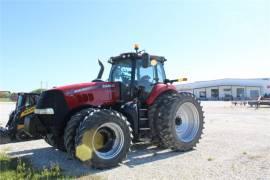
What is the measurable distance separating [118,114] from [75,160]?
1.54 meters

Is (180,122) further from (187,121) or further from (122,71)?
(122,71)

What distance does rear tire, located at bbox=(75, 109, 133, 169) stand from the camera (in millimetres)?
5906

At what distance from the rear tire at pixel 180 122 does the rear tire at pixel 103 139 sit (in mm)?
1283

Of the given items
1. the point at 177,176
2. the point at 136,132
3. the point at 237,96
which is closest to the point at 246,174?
the point at 177,176

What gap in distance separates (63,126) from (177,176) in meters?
2.75

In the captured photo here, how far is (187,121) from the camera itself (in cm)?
867

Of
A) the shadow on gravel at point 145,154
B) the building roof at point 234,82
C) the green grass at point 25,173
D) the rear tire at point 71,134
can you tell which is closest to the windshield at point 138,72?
the shadow on gravel at point 145,154

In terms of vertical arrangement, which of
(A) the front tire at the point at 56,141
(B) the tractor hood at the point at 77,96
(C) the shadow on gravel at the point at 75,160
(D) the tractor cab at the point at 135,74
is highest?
(D) the tractor cab at the point at 135,74

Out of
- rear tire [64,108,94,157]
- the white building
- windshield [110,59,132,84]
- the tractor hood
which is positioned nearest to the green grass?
rear tire [64,108,94,157]

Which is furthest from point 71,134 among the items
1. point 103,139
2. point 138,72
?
point 138,72

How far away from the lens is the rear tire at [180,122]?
7.56 meters

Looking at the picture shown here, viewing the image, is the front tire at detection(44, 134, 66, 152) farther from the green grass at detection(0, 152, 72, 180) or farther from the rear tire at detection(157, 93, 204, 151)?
the rear tire at detection(157, 93, 204, 151)

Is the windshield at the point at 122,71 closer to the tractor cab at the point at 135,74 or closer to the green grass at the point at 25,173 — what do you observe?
the tractor cab at the point at 135,74

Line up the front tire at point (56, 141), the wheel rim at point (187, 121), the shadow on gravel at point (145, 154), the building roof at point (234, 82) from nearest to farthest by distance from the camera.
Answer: the shadow on gravel at point (145, 154) → the front tire at point (56, 141) → the wheel rim at point (187, 121) → the building roof at point (234, 82)
